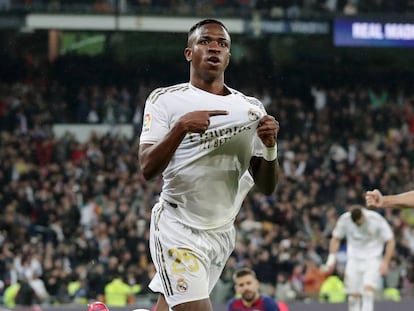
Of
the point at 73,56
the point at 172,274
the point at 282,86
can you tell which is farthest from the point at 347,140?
the point at 172,274

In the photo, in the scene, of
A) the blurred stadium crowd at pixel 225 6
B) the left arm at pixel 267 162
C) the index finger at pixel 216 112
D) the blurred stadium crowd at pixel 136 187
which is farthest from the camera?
the blurred stadium crowd at pixel 225 6

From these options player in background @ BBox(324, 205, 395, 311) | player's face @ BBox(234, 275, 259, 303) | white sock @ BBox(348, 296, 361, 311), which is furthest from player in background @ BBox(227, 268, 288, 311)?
white sock @ BBox(348, 296, 361, 311)

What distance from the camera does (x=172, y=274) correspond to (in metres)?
6.09

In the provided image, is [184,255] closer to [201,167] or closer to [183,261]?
[183,261]

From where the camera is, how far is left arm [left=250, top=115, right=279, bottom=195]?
593 centimetres

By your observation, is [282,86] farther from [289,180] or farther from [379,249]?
[379,249]

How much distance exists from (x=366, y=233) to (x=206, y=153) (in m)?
8.47

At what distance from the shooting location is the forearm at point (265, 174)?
20.5ft

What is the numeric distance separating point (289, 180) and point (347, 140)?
3.54 meters

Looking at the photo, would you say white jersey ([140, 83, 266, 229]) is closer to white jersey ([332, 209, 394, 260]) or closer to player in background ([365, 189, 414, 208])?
player in background ([365, 189, 414, 208])

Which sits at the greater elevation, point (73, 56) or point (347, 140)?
point (73, 56)

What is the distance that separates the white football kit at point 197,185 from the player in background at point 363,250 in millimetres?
7781

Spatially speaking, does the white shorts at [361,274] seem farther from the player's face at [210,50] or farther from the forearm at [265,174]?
the player's face at [210,50]

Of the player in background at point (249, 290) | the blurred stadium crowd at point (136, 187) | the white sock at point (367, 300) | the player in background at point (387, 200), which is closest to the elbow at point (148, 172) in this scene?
the player in background at point (387, 200)
